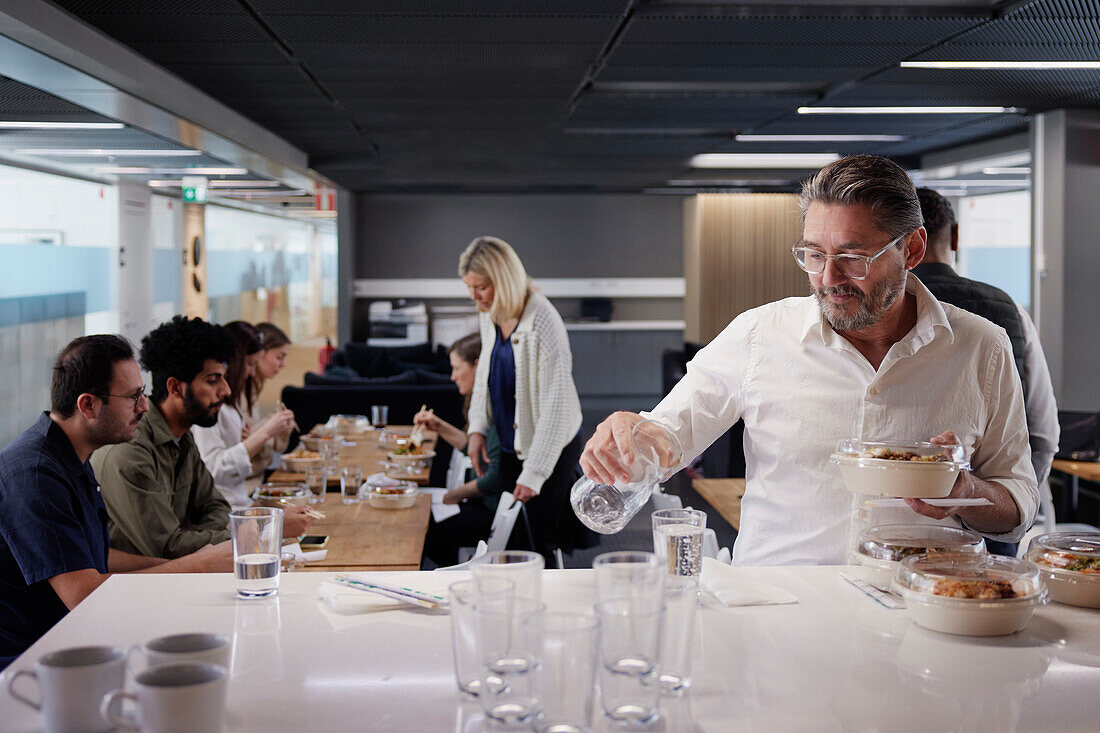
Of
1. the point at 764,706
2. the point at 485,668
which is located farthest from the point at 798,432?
the point at 485,668

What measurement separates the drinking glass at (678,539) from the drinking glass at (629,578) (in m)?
0.38

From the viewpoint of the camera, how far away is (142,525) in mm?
3041

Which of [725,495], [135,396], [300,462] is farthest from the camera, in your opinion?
[725,495]

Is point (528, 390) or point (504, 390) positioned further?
point (504, 390)

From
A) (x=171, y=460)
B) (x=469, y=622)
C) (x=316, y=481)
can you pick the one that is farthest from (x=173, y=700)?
(x=316, y=481)

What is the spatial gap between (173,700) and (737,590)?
996 millimetres

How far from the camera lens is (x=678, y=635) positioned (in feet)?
3.98

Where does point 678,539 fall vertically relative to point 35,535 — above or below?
above

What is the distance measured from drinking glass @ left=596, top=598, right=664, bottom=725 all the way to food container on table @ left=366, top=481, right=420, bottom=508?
2606mm

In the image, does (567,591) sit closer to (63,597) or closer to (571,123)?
(63,597)

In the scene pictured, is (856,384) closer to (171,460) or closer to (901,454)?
(901,454)

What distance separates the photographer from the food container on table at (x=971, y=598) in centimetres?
156

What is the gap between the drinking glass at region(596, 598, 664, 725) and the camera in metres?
1.12

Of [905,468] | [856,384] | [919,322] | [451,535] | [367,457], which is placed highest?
[919,322]
